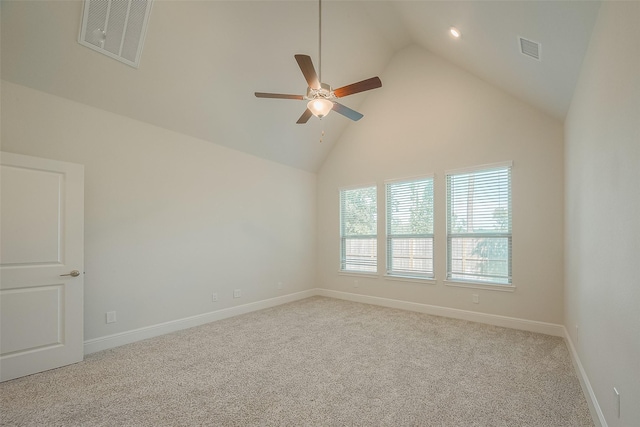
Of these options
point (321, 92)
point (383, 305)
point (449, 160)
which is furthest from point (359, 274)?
point (321, 92)

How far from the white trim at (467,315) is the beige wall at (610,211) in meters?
1.13

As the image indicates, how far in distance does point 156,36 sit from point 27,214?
2.17 meters

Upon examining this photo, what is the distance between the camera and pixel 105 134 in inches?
138

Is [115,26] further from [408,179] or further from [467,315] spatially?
[467,315]

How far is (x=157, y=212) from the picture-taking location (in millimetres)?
3953

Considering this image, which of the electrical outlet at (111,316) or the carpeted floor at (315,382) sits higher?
the electrical outlet at (111,316)

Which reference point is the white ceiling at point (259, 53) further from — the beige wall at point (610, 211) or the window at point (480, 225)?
the window at point (480, 225)

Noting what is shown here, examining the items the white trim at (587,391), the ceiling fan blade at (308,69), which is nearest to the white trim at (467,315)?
the white trim at (587,391)

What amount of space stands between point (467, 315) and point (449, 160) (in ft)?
7.69

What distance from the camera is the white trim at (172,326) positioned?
3.38 m

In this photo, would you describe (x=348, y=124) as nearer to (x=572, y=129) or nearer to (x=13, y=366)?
(x=572, y=129)

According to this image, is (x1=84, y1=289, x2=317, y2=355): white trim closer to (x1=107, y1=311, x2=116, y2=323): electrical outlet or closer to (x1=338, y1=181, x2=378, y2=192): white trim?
(x1=107, y1=311, x2=116, y2=323): electrical outlet

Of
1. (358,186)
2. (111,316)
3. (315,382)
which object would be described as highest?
(358,186)

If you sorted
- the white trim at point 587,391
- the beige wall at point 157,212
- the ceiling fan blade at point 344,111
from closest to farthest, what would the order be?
the white trim at point 587,391 < the ceiling fan blade at point 344,111 < the beige wall at point 157,212
